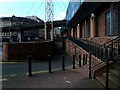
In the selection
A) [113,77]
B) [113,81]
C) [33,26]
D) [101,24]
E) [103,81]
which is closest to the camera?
[113,81]

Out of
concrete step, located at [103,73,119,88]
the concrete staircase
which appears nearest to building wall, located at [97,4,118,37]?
the concrete staircase

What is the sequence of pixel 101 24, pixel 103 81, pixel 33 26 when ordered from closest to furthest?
pixel 103 81 → pixel 101 24 → pixel 33 26

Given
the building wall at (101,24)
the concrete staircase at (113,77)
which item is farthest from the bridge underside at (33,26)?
the concrete staircase at (113,77)

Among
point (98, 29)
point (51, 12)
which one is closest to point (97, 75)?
point (98, 29)

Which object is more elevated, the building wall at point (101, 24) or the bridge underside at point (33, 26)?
the bridge underside at point (33, 26)

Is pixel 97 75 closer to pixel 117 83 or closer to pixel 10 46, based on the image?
pixel 117 83

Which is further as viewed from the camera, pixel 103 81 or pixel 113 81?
pixel 103 81

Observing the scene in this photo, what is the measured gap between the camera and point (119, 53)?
12.5 m

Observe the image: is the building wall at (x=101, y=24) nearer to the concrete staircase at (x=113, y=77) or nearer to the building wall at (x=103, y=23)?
the building wall at (x=103, y=23)

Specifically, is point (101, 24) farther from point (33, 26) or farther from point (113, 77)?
point (33, 26)

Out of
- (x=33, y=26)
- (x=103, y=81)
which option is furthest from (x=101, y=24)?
(x=33, y=26)

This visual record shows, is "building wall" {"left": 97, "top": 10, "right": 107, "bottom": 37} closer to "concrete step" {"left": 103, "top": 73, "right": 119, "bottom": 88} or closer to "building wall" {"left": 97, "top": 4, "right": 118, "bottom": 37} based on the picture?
"building wall" {"left": 97, "top": 4, "right": 118, "bottom": 37}

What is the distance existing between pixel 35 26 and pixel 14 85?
8208 centimetres

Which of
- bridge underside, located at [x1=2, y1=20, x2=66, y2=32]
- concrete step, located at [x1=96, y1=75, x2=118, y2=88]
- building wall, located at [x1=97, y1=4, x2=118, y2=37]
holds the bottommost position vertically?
concrete step, located at [x1=96, y1=75, x2=118, y2=88]
